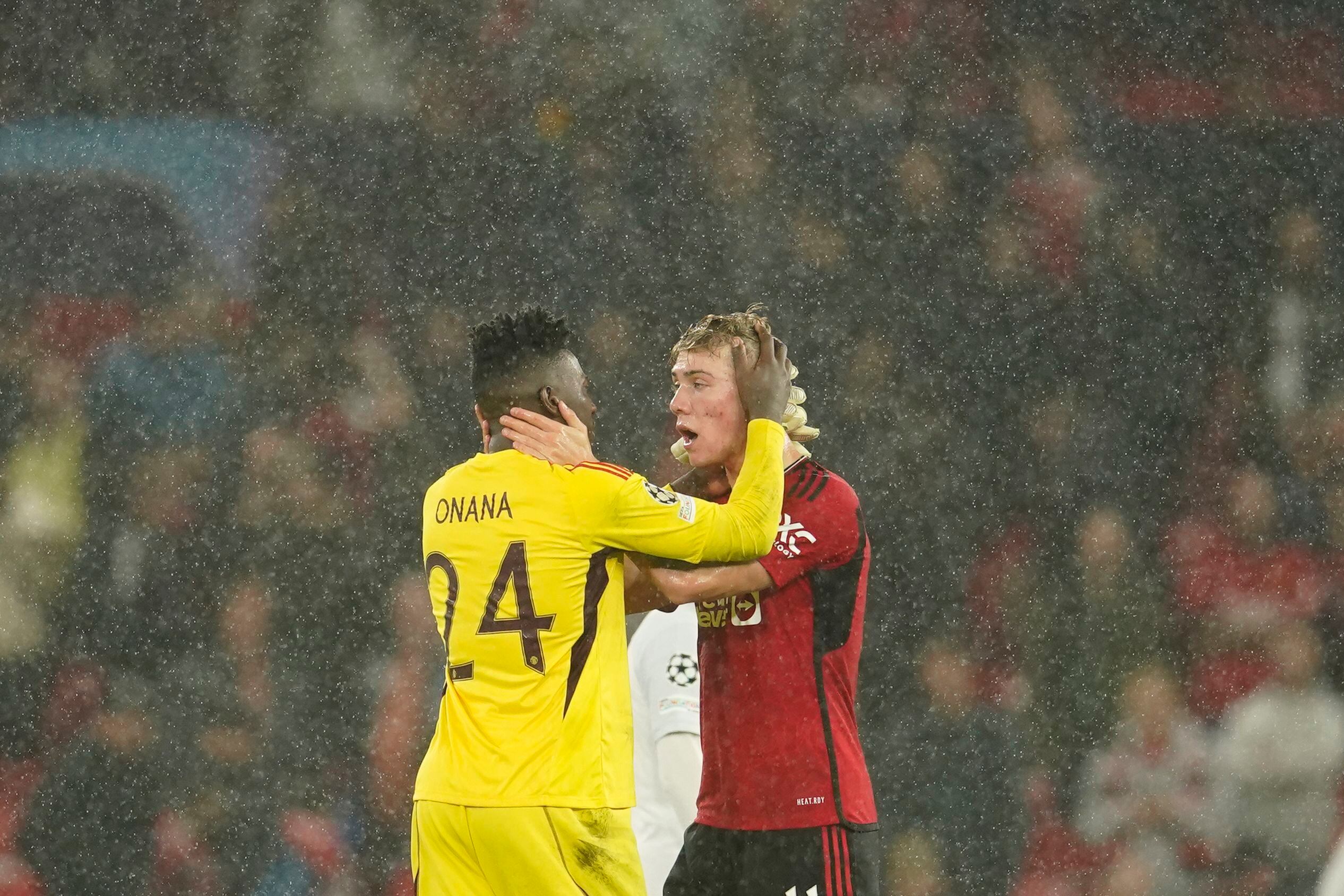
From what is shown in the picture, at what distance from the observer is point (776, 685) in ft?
9.97

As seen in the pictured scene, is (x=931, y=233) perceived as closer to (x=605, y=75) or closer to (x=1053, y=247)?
(x=1053, y=247)

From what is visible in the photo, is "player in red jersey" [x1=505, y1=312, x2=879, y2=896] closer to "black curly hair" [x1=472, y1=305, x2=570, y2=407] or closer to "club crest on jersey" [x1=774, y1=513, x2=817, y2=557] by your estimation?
"club crest on jersey" [x1=774, y1=513, x2=817, y2=557]

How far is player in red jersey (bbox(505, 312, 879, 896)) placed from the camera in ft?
9.71

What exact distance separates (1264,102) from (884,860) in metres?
4.15

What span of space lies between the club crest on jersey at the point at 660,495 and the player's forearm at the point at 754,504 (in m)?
0.10

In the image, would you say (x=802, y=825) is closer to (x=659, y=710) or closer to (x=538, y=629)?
(x=538, y=629)

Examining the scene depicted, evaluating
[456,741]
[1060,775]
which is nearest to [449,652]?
[456,741]

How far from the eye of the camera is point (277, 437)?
21.4ft

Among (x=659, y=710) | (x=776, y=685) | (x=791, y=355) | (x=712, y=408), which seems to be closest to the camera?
(x=776, y=685)

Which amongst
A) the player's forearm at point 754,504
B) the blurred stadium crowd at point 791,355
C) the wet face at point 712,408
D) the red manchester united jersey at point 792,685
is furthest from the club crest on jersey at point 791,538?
the blurred stadium crowd at point 791,355

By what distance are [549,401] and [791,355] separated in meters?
3.85

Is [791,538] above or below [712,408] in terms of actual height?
below

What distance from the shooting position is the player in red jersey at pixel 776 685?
296cm

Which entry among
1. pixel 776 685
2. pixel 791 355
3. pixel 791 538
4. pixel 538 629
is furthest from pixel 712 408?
pixel 791 355
